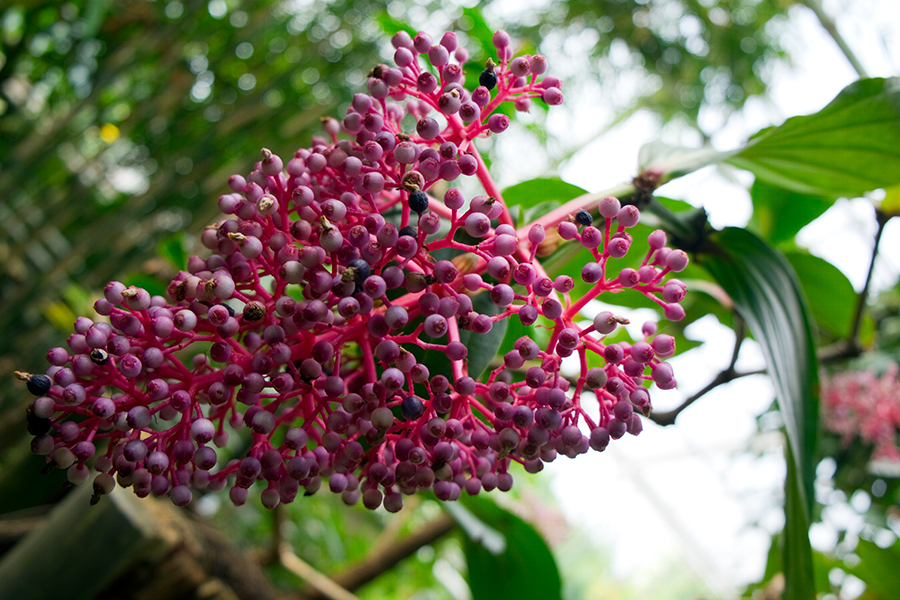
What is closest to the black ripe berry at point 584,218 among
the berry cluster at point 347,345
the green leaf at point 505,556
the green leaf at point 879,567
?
the berry cluster at point 347,345

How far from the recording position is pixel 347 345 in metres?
0.28

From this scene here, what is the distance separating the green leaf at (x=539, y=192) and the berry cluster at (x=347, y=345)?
145mm

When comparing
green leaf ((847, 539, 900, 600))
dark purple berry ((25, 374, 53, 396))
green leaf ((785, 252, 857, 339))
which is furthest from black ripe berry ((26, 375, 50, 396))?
green leaf ((847, 539, 900, 600))

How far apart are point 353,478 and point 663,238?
0.18m

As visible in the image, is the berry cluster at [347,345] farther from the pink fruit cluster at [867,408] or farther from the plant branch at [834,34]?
the plant branch at [834,34]

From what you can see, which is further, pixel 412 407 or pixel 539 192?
pixel 539 192

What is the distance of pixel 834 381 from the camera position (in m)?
0.97

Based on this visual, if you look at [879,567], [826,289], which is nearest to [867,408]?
[879,567]

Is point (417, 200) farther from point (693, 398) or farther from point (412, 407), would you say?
point (693, 398)

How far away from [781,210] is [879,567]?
51 cm

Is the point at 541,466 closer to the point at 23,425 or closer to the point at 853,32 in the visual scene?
the point at 23,425

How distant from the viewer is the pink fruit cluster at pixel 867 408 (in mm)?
915

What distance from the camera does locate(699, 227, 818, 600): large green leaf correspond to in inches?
12.9

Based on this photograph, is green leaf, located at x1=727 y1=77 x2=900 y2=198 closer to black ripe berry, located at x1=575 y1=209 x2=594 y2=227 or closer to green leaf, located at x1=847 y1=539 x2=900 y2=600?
black ripe berry, located at x1=575 y1=209 x2=594 y2=227
